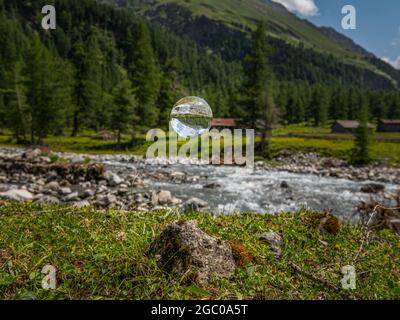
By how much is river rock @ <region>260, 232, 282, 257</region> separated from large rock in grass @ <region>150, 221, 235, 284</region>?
1.14 metres

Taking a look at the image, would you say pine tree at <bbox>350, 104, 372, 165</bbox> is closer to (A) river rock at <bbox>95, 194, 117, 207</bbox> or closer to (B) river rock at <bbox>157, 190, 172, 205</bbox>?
(B) river rock at <bbox>157, 190, 172, 205</bbox>

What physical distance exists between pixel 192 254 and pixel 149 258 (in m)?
0.61

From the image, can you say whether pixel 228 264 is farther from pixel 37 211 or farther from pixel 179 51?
pixel 179 51

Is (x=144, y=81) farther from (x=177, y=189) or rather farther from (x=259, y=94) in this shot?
(x=177, y=189)

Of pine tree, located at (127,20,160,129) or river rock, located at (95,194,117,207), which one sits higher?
pine tree, located at (127,20,160,129)

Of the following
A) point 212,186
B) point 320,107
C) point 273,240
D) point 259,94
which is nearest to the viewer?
point 273,240

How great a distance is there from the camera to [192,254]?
15.5ft

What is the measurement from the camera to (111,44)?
518ft

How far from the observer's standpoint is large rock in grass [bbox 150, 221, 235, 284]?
4621 millimetres

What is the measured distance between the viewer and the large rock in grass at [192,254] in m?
4.62

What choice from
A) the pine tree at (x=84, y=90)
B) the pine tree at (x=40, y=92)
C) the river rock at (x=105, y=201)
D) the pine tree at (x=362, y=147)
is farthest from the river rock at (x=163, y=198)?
the pine tree at (x=84, y=90)

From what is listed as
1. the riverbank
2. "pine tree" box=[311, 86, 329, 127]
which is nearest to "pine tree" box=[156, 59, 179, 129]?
the riverbank

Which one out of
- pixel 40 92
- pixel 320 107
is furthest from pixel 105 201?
pixel 320 107
